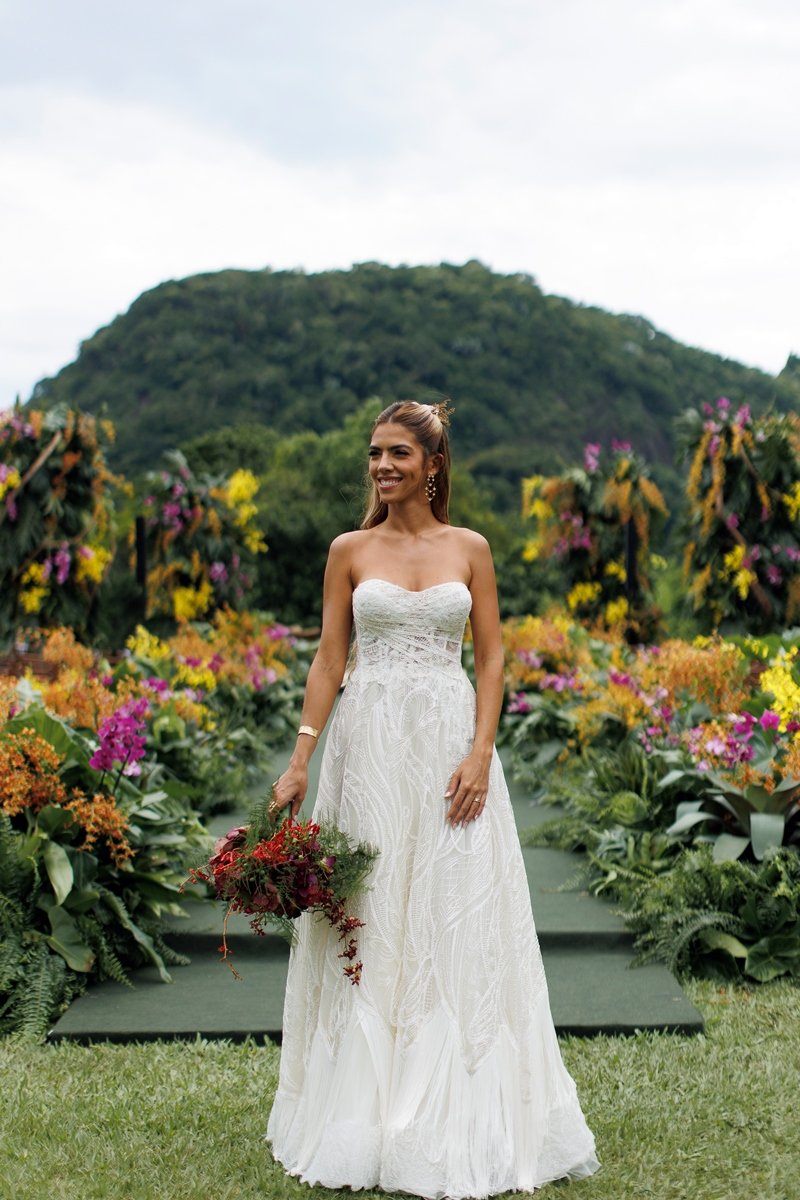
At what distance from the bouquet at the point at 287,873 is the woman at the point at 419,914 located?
0.24ft

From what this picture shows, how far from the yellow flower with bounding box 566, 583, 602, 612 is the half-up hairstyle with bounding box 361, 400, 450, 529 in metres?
10.8

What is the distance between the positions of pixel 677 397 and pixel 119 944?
108 feet

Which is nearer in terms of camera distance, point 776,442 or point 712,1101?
point 712,1101

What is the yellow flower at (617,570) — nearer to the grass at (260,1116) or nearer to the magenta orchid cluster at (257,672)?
the magenta orchid cluster at (257,672)

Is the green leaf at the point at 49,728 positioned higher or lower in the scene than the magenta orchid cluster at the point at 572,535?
lower

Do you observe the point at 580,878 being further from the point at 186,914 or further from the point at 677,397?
the point at 677,397

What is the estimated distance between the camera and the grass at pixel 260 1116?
3270 millimetres

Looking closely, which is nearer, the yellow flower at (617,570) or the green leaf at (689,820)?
the green leaf at (689,820)

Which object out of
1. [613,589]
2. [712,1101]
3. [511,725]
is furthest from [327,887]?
[613,589]

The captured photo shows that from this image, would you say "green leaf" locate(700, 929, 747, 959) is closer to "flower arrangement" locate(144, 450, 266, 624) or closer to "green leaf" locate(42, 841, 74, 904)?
"green leaf" locate(42, 841, 74, 904)

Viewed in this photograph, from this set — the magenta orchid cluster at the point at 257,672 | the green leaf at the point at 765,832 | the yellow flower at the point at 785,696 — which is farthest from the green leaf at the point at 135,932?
the magenta orchid cluster at the point at 257,672

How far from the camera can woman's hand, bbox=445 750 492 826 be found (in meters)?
3.30

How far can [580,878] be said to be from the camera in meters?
6.12

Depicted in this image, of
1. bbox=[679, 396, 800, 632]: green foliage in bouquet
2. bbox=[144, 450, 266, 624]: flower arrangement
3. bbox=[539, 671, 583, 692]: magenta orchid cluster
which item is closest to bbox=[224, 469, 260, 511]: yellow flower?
bbox=[144, 450, 266, 624]: flower arrangement
